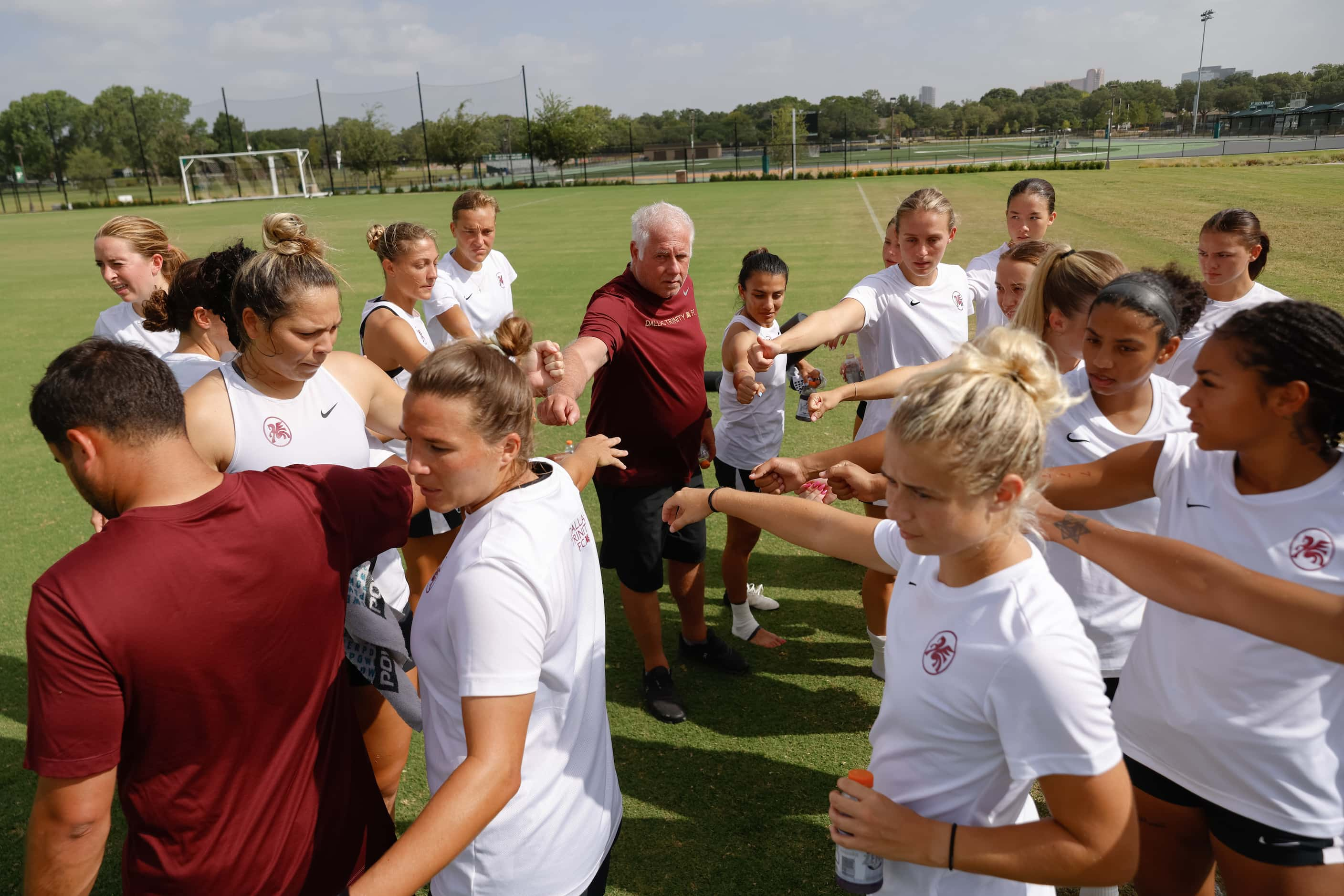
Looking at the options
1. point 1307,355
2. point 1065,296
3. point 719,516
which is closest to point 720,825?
point 1065,296

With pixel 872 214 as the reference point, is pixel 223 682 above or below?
below

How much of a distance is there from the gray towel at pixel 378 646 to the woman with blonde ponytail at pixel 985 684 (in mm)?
1566

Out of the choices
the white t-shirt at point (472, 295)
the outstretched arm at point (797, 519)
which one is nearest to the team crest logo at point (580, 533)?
the outstretched arm at point (797, 519)

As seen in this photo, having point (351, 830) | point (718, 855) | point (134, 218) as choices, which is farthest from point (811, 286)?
point (351, 830)

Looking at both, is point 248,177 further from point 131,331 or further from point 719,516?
point 719,516

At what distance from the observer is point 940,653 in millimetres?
1716

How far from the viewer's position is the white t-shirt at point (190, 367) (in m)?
3.80

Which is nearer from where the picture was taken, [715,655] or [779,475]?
[779,475]

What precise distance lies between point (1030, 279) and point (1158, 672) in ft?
5.96

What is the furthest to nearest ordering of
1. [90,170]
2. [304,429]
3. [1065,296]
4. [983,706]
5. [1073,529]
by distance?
[90,170] < [1065,296] < [304,429] < [1073,529] < [983,706]

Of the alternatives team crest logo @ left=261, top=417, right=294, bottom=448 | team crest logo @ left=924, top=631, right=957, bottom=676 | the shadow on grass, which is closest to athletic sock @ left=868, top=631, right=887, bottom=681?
the shadow on grass

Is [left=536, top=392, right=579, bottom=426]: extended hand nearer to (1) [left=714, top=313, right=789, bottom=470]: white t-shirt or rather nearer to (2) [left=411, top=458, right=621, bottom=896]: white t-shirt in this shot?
(2) [left=411, top=458, right=621, bottom=896]: white t-shirt

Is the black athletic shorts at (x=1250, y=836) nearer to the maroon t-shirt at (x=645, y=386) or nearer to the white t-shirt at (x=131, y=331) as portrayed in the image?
the maroon t-shirt at (x=645, y=386)

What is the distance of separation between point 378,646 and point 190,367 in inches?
79.1
